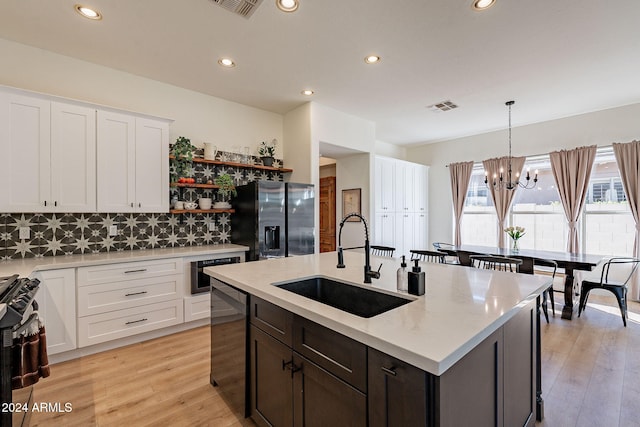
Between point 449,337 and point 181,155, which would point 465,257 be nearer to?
point 449,337

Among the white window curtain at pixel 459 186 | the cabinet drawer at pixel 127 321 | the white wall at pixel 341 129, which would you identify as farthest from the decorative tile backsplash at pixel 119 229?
the white window curtain at pixel 459 186

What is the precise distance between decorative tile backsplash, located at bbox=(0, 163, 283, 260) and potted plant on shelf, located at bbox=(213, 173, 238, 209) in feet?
0.41

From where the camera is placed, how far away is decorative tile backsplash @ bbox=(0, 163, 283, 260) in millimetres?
2865

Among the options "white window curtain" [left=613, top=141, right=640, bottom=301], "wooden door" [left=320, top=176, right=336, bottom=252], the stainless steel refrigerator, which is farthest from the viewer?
"wooden door" [left=320, top=176, right=336, bottom=252]

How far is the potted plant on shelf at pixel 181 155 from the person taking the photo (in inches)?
141

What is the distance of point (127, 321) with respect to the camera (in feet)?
9.69

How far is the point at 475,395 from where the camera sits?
114 centimetres

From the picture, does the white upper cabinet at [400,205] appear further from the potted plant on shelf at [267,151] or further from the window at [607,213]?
the window at [607,213]

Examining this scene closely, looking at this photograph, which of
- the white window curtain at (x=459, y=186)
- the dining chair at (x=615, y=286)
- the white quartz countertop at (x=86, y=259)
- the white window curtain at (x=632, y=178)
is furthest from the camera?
the white window curtain at (x=459, y=186)

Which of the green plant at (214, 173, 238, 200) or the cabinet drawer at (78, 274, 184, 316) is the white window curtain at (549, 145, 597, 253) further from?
the cabinet drawer at (78, 274, 184, 316)

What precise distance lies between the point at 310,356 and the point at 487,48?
10.4ft

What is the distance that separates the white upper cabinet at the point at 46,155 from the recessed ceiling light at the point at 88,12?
86cm

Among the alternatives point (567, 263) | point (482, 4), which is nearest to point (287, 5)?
point (482, 4)

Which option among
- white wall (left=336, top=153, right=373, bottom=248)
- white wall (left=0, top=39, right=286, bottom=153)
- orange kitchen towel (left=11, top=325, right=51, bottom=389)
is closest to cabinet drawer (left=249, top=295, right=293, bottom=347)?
orange kitchen towel (left=11, top=325, right=51, bottom=389)
